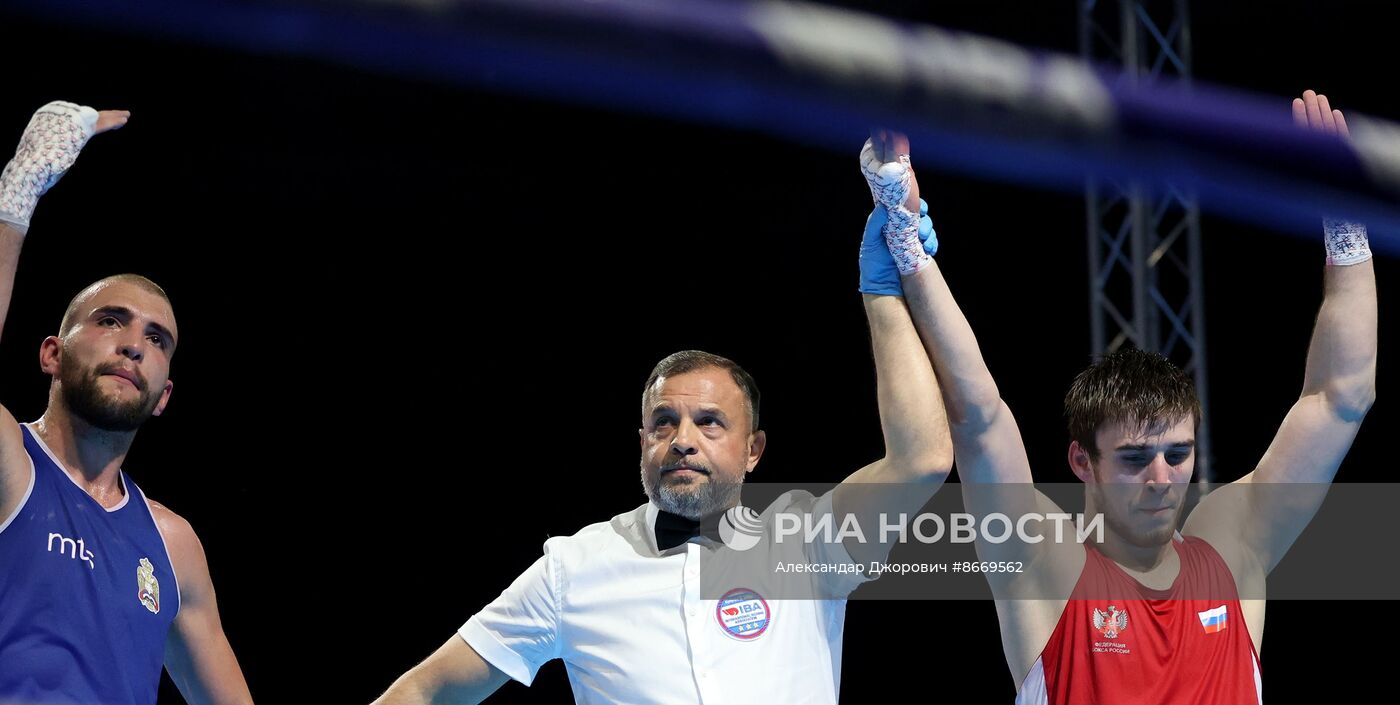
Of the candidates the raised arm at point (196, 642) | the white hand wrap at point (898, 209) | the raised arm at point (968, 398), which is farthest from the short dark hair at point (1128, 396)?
the raised arm at point (196, 642)

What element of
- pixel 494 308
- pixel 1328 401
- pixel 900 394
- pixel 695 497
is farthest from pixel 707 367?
pixel 494 308

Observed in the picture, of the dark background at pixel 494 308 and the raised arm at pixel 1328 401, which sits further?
the dark background at pixel 494 308

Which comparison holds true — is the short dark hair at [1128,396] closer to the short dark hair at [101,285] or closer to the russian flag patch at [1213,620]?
the russian flag patch at [1213,620]

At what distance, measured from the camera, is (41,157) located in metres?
2.41

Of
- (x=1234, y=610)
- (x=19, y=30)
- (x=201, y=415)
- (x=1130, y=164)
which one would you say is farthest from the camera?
(x=201, y=415)

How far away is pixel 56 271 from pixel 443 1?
14.5 feet

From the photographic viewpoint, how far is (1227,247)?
591 cm

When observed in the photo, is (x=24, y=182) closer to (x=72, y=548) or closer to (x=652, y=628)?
(x=72, y=548)

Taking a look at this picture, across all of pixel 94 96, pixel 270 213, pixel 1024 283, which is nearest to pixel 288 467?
pixel 270 213

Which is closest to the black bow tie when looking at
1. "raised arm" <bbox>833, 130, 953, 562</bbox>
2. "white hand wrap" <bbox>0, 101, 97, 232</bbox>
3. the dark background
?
"raised arm" <bbox>833, 130, 953, 562</bbox>

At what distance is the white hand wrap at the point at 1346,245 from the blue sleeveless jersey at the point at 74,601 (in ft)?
7.91

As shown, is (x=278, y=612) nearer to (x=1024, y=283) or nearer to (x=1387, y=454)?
(x=1024, y=283)

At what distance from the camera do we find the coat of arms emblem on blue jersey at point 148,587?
2.73 metres

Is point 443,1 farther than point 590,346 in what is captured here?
No
